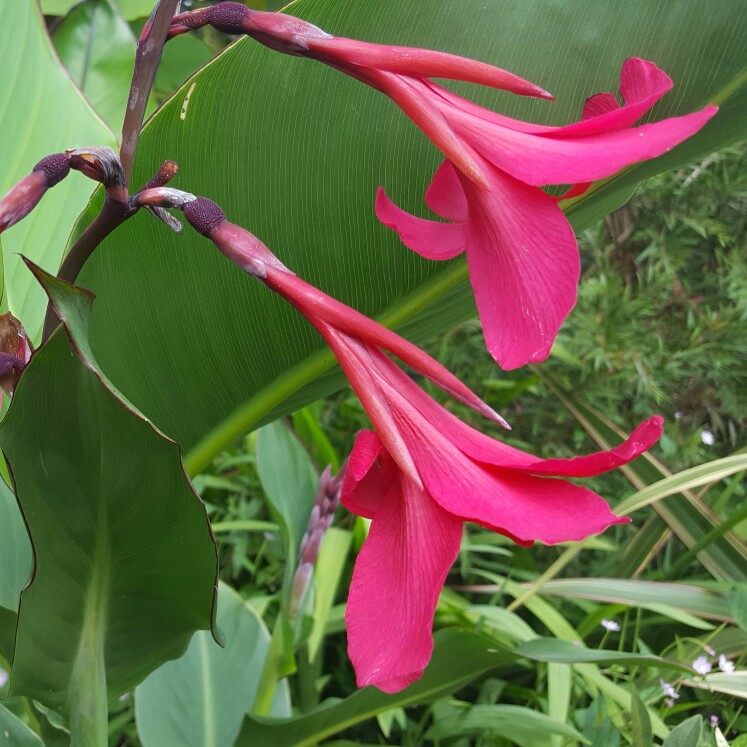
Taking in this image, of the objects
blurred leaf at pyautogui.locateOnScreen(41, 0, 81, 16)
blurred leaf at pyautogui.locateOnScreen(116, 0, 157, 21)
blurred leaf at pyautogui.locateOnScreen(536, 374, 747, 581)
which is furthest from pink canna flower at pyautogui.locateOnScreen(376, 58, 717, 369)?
Result: blurred leaf at pyautogui.locateOnScreen(41, 0, 81, 16)

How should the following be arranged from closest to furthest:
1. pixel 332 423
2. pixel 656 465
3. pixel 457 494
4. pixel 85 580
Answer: pixel 457 494, pixel 85 580, pixel 656 465, pixel 332 423

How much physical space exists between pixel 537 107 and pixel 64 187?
19.4 inches

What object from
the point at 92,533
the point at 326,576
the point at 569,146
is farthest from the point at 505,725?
the point at 569,146

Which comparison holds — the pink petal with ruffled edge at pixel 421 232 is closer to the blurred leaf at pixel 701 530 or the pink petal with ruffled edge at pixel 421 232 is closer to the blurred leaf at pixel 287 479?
the blurred leaf at pixel 287 479

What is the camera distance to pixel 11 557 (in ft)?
2.23

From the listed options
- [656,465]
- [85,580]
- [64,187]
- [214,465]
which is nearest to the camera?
[85,580]

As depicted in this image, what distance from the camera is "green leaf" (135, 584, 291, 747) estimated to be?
85cm

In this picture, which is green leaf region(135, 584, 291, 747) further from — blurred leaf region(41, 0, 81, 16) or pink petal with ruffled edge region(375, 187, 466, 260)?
blurred leaf region(41, 0, 81, 16)

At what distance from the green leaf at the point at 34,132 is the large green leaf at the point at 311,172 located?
0.64ft

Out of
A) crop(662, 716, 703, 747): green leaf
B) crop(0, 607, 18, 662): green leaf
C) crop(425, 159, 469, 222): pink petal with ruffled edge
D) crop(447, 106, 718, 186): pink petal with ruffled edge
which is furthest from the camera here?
crop(662, 716, 703, 747): green leaf

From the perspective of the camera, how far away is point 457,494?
1.16 feet

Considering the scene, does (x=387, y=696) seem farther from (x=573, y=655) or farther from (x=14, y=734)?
(x=14, y=734)

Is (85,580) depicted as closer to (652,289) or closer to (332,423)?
Result: (332,423)

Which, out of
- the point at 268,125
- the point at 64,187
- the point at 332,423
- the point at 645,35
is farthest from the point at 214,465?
the point at 645,35
